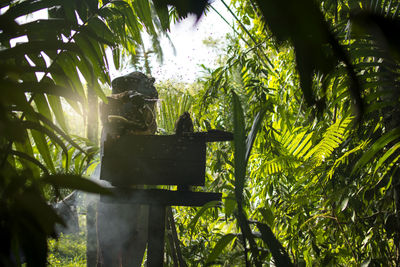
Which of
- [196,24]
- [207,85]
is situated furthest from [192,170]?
[196,24]

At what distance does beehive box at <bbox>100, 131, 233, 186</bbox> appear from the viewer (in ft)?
4.53

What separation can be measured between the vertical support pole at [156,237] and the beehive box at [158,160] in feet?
0.37

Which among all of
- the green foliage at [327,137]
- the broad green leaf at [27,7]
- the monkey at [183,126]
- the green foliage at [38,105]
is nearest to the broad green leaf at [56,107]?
the green foliage at [38,105]

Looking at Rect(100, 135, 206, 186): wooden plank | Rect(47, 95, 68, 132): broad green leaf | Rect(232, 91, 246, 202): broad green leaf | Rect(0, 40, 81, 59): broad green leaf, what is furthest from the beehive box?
Rect(0, 40, 81, 59): broad green leaf

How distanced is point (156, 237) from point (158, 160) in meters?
0.29

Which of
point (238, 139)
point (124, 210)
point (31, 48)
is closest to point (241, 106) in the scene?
point (238, 139)

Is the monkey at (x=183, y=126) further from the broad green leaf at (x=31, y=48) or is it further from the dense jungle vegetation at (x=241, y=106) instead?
the broad green leaf at (x=31, y=48)

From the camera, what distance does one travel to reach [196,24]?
36 centimetres

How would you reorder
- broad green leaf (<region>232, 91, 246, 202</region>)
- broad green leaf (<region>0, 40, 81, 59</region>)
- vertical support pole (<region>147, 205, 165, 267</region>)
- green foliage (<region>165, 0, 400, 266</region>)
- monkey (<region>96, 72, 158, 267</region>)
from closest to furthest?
green foliage (<region>165, 0, 400, 266</region>)
broad green leaf (<region>0, 40, 81, 59</region>)
broad green leaf (<region>232, 91, 246, 202</region>)
vertical support pole (<region>147, 205, 165, 267</region>)
monkey (<region>96, 72, 158, 267</region>)

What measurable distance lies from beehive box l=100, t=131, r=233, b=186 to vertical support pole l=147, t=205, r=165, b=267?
112 millimetres

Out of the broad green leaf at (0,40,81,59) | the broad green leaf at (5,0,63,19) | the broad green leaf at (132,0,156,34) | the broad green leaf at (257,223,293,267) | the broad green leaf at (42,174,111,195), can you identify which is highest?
the broad green leaf at (132,0,156,34)

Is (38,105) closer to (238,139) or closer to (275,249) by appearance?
(238,139)

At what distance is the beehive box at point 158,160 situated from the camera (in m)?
1.38

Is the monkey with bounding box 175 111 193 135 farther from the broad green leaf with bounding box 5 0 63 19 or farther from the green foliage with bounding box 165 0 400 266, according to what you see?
the broad green leaf with bounding box 5 0 63 19
